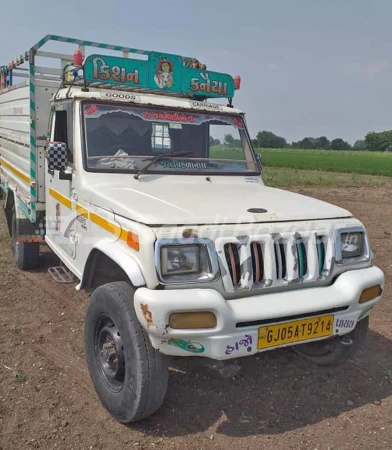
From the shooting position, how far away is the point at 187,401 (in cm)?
331

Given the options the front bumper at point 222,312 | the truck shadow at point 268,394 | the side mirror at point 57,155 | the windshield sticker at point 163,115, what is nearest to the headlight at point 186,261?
the front bumper at point 222,312

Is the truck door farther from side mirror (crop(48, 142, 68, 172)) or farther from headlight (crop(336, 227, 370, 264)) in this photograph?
headlight (crop(336, 227, 370, 264))

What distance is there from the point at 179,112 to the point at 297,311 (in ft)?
8.12

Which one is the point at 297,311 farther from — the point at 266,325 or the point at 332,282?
the point at 332,282

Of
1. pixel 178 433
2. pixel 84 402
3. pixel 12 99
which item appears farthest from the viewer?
pixel 12 99

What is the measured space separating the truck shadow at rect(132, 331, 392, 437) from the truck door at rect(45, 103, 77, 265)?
5.15ft

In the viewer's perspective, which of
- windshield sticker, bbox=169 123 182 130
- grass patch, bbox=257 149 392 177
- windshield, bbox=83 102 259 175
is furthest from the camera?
grass patch, bbox=257 149 392 177

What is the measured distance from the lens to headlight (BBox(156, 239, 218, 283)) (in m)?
2.67

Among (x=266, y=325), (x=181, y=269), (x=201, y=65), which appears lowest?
(x=266, y=325)

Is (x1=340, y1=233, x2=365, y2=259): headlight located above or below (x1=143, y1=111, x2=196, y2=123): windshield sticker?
below

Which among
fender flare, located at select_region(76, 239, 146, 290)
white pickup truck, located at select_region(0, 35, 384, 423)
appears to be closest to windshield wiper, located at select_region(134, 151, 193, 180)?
white pickup truck, located at select_region(0, 35, 384, 423)

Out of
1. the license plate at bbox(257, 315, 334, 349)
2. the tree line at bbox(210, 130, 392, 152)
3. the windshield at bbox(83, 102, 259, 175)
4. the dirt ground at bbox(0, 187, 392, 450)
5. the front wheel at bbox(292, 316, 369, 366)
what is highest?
the tree line at bbox(210, 130, 392, 152)

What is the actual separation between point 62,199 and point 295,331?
2.61 meters

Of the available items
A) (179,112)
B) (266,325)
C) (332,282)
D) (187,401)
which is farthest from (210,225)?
(179,112)
